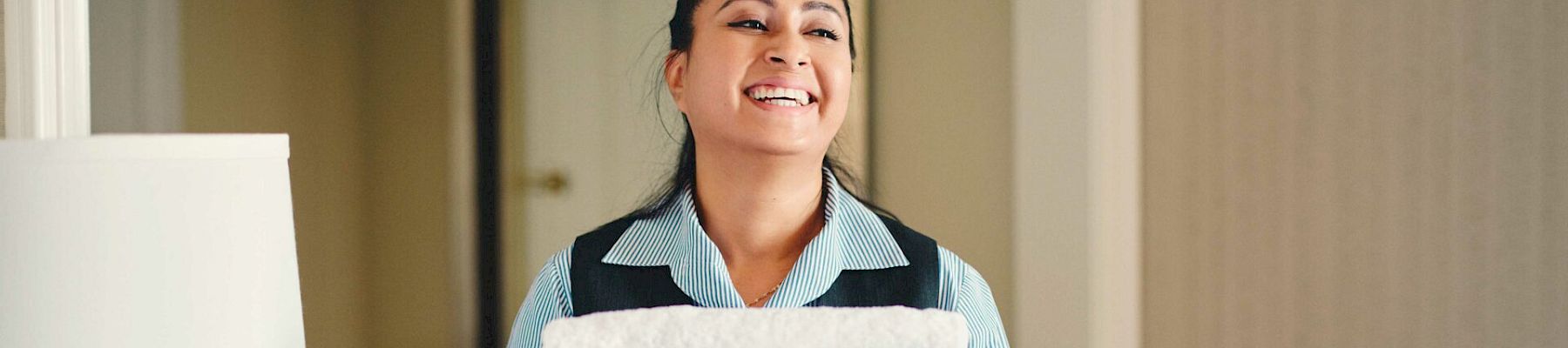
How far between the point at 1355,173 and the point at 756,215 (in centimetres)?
66

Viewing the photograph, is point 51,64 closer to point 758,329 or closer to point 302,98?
point 302,98

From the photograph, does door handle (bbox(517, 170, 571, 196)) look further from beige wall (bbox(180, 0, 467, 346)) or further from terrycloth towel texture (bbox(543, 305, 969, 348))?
terrycloth towel texture (bbox(543, 305, 969, 348))

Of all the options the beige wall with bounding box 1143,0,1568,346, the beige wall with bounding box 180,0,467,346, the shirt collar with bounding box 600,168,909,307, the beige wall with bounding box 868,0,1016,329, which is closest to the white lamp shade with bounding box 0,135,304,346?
the beige wall with bounding box 180,0,467,346

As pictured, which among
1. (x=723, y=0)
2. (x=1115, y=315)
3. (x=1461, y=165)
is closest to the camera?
(x=723, y=0)

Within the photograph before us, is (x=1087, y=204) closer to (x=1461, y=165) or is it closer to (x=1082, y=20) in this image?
(x=1082, y=20)

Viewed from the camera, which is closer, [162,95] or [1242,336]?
[162,95]

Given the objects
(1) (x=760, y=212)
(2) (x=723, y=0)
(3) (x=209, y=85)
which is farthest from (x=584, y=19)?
(3) (x=209, y=85)

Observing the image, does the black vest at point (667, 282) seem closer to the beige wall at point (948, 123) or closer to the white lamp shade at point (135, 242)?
the beige wall at point (948, 123)

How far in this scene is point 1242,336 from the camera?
44.1 inches

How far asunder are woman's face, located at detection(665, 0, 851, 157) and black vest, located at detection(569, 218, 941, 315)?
0.12 m

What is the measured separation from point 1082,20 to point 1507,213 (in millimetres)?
606

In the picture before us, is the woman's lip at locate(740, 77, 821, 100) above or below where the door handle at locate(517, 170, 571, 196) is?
above

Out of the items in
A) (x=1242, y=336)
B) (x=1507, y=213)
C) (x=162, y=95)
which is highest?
(x=162, y=95)

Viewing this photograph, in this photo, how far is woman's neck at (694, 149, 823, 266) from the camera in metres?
0.93
